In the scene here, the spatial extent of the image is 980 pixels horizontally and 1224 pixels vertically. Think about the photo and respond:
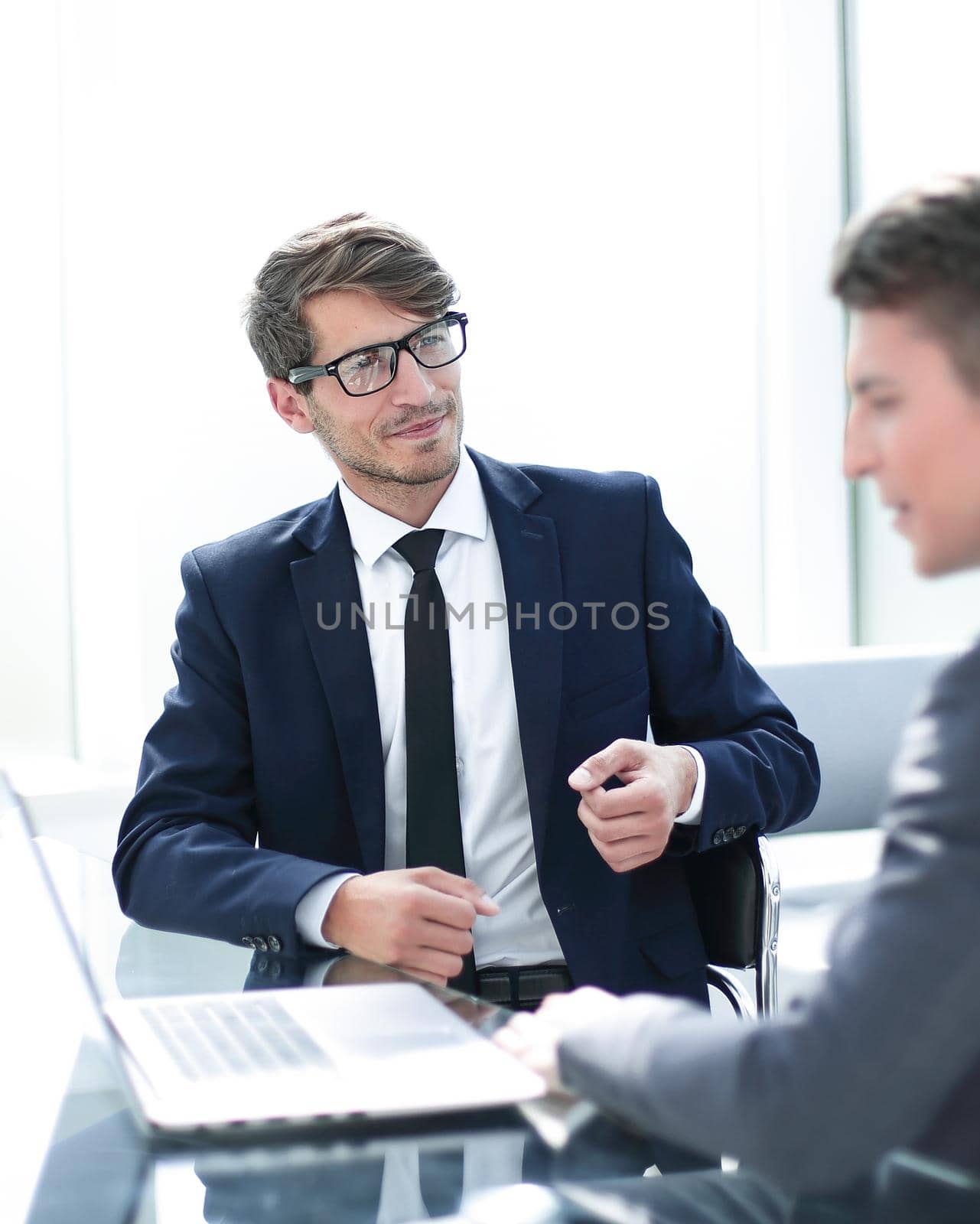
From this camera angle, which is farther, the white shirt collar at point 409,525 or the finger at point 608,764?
the white shirt collar at point 409,525

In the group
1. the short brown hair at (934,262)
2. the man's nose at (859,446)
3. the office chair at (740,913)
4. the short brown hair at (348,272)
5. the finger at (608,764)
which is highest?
the short brown hair at (348,272)

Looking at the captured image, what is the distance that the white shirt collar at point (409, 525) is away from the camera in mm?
2062

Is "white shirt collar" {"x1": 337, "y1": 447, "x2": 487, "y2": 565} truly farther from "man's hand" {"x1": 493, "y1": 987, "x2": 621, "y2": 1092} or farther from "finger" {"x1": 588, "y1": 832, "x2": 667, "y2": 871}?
"man's hand" {"x1": 493, "y1": 987, "x2": 621, "y2": 1092}

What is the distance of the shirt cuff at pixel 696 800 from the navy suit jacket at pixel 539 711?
1 cm

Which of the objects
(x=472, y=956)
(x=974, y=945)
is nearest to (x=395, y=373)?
(x=472, y=956)

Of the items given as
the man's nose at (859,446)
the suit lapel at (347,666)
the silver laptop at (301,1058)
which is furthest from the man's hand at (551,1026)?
the suit lapel at (347,666)

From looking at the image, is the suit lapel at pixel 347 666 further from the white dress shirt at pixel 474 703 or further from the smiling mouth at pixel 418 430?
the smiling mouth at pixel 418 430

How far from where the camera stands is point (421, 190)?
12.1 feet

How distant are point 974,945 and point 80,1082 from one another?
80cm

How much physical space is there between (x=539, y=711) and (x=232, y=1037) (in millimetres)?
837

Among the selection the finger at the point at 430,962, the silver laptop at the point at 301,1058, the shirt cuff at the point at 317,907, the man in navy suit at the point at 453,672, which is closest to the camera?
the silver laptop at the point at 301,1058

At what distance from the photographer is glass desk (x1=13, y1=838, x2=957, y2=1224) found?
0.88 metres

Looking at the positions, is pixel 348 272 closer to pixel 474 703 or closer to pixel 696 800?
pixel 474 703

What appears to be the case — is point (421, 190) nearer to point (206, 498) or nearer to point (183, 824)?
point (206, 498)
